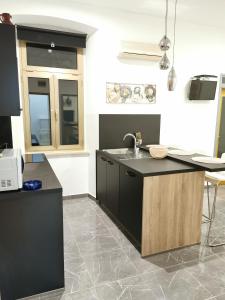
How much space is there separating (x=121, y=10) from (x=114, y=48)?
53cm

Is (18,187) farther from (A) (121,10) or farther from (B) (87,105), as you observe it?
(A) (121,10)

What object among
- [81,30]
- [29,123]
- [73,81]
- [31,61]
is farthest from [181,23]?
[29,123]

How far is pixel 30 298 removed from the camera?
6.01 ft

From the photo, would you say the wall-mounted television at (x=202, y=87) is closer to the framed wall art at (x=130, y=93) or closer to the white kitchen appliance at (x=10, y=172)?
the framed wall art at (x=130, y=93)

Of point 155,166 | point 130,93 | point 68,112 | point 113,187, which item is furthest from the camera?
point 68,112

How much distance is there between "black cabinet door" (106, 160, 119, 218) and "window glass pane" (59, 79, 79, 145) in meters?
1.07

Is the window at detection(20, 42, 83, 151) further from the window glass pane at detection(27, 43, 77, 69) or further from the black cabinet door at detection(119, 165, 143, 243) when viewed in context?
the black cabinet door at detection(119, 165, 143, 243)

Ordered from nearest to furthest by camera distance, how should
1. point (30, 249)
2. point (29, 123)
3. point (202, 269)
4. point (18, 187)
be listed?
point (18, 187) → point (30, 249) → point (202, 269) → point (29, 123)

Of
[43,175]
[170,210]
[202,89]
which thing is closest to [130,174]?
[170,210]

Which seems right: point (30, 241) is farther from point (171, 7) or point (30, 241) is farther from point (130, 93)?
point (171, 7)

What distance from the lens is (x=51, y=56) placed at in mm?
3572

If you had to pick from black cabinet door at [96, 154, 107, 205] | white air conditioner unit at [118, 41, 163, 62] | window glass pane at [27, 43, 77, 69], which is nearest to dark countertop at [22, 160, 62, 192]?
black cabinet door at [96, 154, 107, 205]

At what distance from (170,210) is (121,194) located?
638mm

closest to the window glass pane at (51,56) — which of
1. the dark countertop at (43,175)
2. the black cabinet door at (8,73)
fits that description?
the dark countertop at (43,175)
